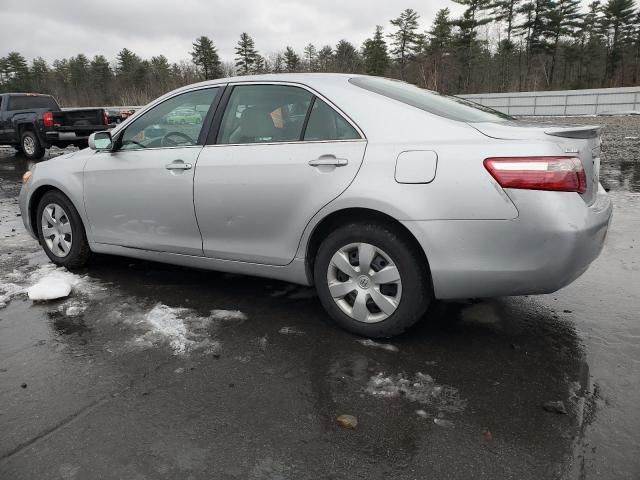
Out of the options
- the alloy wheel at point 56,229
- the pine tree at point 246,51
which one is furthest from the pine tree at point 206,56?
the alloy wheel at point 56,229

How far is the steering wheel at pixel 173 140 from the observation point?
380cm

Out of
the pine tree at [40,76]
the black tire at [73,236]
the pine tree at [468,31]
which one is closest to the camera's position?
the black tire at [73,236]

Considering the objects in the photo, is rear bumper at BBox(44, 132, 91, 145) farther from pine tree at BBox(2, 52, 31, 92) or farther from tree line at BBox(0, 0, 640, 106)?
pine tree at BBox(2, 52, 31, 92)

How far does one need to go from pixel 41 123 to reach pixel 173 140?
12.3 m

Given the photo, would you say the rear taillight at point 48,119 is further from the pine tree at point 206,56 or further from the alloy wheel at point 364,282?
the pine tree at point 206,56

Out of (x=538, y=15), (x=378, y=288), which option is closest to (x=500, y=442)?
(x=378, y=288)

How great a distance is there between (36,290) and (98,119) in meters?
10.9

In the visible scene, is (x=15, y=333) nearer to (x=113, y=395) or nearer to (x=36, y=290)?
(x=36, y=290)

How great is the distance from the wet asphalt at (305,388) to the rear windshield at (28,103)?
12969 mm

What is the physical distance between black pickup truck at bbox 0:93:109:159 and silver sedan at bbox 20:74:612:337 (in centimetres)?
1058

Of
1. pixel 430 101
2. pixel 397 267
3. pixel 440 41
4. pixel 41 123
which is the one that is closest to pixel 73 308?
pixel 397 267

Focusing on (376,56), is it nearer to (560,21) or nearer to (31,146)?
(560,21)

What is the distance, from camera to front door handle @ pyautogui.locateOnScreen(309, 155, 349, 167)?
3.02 meters

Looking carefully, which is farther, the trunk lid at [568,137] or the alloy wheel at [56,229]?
the alloy wheel at [56,229]
